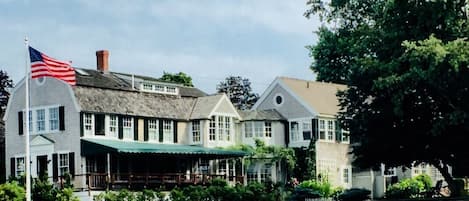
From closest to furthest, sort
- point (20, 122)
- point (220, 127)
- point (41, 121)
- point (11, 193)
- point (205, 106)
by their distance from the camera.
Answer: point (11, 193), point (41, 121), point (20, 122), point (205, 106), point (220, 127)

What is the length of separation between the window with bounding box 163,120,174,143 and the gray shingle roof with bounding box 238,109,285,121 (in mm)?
5394

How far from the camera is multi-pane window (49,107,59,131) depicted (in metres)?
49.7

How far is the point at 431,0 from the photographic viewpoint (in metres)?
37.3

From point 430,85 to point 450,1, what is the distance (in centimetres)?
356

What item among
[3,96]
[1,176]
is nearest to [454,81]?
[1,176]

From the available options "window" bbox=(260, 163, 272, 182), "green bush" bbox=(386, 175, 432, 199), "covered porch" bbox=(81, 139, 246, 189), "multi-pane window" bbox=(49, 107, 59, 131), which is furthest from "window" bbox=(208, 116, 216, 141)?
"green bush" bbox=(386, 175, 432, 199)

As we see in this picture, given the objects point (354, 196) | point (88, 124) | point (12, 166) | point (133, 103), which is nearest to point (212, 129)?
point (133, 103)

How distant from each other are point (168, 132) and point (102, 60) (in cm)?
718

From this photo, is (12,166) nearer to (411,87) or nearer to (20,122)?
(20,122)

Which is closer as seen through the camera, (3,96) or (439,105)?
(439,105)

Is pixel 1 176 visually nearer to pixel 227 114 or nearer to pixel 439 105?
pixel 227 114

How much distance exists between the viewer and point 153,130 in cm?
5250

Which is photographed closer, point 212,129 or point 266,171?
point 212,129

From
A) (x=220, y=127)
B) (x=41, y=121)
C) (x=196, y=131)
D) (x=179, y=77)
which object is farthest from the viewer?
(x=179, y=77)
